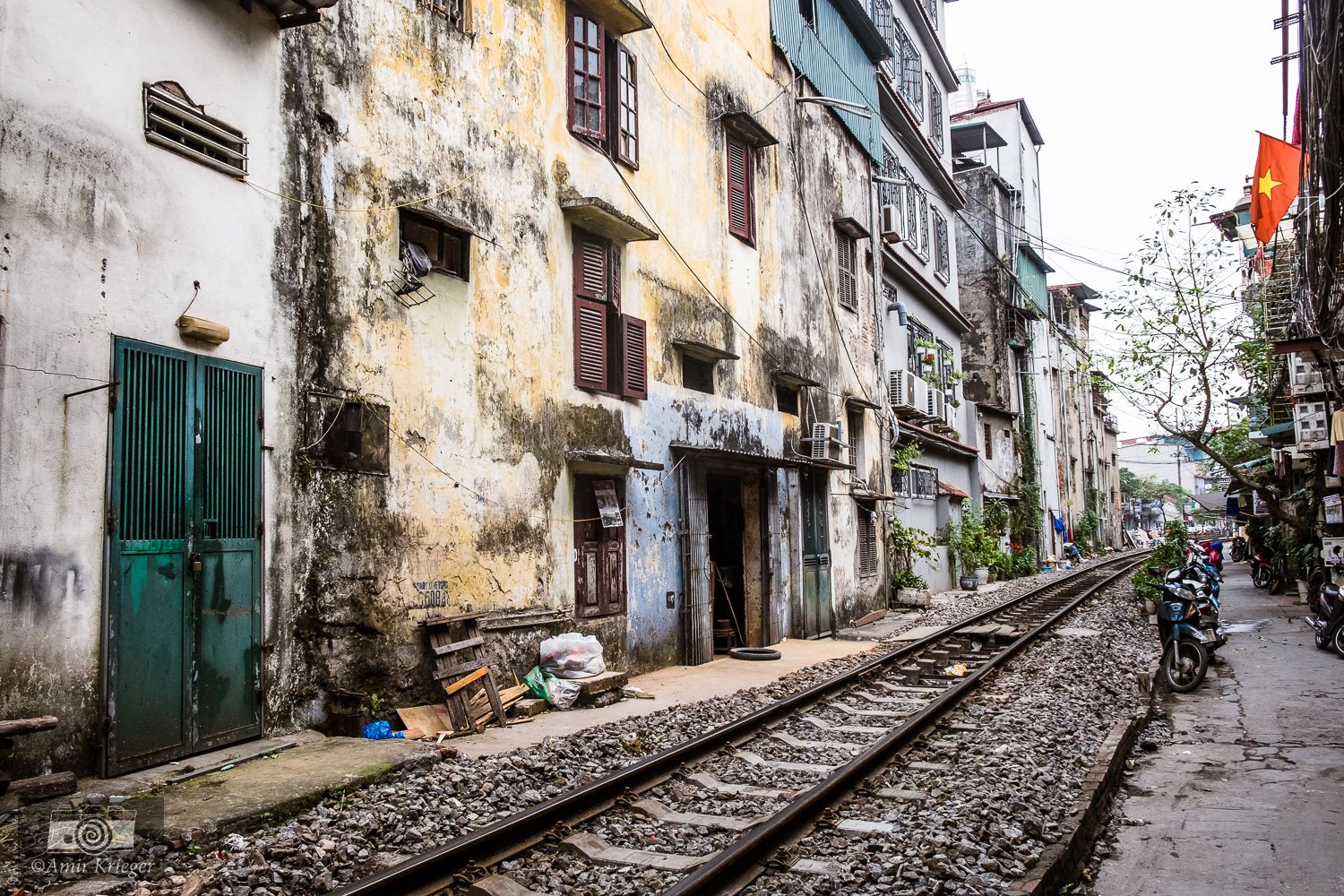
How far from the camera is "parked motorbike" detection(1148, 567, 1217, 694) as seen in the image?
9.32 meters

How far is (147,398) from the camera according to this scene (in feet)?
19.8

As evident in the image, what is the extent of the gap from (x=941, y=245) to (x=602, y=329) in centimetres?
1940

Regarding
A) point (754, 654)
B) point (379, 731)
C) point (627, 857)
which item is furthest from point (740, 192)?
point (627, 857)

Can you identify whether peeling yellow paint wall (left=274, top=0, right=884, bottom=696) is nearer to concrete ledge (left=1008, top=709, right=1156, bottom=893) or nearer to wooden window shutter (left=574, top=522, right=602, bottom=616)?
wooden window shutter (left=574, top=522, right=602, bottom=616)

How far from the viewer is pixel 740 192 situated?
47.3 ft

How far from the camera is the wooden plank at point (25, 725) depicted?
4820mm

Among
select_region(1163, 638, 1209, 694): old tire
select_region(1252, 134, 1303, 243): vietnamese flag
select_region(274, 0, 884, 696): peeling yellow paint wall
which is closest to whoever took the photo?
select_region(274, 0, 884, 696): peeling yellow paint wall

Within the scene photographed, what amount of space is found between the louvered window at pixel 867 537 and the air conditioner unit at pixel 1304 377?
785cm

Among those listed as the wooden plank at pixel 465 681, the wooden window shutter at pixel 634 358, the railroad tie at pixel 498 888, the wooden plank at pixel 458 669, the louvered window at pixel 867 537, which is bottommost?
the railroad tie at pixel 498 888

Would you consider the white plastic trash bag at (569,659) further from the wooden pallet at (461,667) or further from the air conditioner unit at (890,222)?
the air conditioner unit at (890,222)

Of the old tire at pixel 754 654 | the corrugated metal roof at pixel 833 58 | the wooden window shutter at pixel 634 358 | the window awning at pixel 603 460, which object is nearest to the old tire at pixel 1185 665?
the old tire at pixel 754 654

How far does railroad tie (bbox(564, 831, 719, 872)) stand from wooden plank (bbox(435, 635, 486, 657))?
3165 mm

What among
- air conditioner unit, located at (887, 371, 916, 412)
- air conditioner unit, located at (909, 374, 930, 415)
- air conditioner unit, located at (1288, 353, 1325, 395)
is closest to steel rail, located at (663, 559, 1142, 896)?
air conditioner unit, located at (1288, 353, 1325, 395)

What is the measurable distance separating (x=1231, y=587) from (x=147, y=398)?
2593 cm
